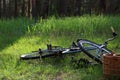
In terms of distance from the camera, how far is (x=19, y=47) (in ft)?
20.4

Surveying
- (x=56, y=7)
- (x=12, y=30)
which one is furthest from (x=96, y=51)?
(x=56, y=7)

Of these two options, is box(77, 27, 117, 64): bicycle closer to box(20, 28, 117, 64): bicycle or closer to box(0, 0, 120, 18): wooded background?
box(20, 28, 117, 64): bicycle

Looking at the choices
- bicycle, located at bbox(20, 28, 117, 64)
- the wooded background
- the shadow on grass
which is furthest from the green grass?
the wooded background

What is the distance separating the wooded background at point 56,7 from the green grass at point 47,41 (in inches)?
48.7

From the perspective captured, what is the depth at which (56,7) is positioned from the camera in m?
9.28

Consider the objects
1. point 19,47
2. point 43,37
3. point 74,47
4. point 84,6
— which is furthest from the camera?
point 84,6

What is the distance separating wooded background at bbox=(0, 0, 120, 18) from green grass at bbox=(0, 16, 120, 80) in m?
1.24

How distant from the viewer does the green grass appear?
4.87 meters

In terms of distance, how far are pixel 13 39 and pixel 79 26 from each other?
1386 millimetres

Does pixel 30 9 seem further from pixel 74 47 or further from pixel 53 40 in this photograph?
pixel 74 47

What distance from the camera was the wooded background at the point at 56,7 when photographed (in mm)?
8750

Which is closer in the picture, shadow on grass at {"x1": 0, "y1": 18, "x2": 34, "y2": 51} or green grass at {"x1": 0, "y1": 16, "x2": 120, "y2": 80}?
green grass at {"x1": 0, "y1": 16, "x2": 120, "y2": 80}

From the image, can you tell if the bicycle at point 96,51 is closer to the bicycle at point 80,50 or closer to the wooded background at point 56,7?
the bicycle at point 80,50

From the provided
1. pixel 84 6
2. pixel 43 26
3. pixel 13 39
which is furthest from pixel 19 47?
pixel 84 6
